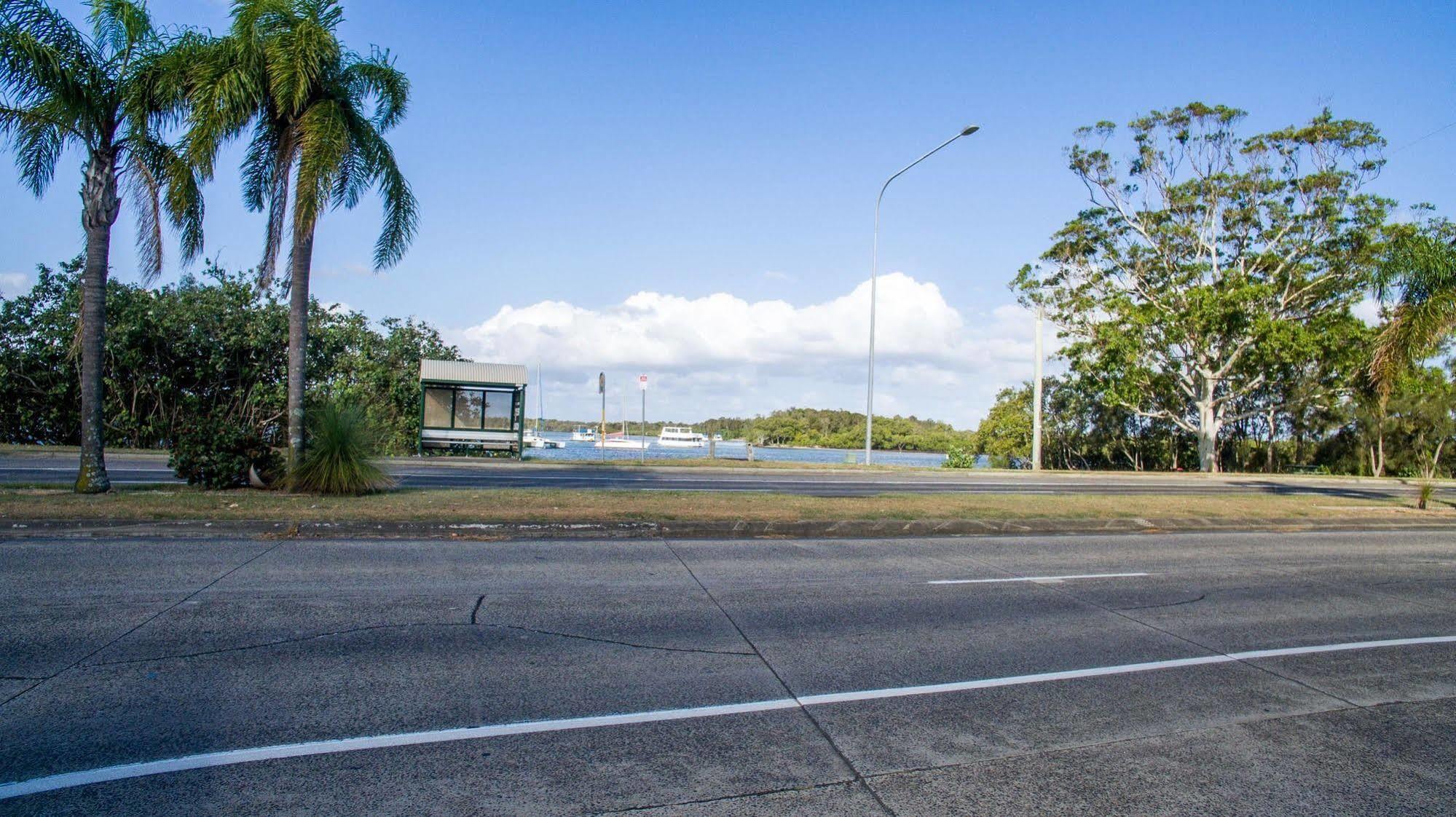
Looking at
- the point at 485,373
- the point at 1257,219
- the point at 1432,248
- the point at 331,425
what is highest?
the point at 1257,219

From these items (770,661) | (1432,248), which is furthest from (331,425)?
(1432,248)

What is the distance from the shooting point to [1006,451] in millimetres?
46188

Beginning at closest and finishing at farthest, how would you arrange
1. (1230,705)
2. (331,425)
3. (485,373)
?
(1230,705) < (331,425) < (485,373)

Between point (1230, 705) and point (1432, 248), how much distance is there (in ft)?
58.9

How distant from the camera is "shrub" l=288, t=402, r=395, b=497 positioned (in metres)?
12.4

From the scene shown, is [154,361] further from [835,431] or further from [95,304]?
[835,431]

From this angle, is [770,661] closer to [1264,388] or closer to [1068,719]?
[1068,719]

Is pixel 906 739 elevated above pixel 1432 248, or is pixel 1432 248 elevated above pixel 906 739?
pixel 1432 248

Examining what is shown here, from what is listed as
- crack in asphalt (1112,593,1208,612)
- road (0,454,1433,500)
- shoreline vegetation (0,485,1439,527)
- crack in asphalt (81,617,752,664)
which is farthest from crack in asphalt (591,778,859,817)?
road (0,454,1433,500)

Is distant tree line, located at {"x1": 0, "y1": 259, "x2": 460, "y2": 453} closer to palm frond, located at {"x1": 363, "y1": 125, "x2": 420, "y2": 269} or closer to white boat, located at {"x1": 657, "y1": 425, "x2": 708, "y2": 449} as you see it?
palm frond, located at {"x1": 363, "y1": 125, "x2": 420, "y2": 269}

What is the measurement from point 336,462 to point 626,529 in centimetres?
484

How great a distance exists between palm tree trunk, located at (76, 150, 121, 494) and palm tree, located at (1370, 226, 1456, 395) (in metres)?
23.0

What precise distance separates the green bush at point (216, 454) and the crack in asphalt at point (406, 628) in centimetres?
819

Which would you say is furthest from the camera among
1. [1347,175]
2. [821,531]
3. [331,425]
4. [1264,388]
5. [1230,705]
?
[1264,388]
